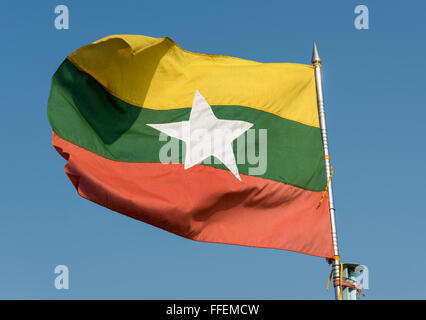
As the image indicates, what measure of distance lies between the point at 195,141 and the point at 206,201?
1.39 m

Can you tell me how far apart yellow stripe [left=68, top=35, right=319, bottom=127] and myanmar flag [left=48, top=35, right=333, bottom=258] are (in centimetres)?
2

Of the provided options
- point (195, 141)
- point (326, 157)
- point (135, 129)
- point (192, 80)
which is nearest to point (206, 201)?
point (195, 141)

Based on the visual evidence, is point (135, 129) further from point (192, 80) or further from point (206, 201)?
point (206, 201)

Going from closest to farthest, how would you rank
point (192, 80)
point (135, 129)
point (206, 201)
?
point (206, 201) → point (135, 129) → point (192, 80)

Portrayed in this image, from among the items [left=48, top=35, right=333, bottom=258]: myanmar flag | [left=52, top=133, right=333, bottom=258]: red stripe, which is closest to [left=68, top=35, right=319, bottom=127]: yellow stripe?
[left=48, top=35, right=333, bottom=258]: myanmar flag

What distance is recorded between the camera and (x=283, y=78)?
57.0 feet

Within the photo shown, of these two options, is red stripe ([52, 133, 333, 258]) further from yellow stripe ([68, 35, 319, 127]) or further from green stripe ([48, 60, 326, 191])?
yellow stripe ([68, 35, 319, 127])

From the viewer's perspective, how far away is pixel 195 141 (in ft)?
54.9

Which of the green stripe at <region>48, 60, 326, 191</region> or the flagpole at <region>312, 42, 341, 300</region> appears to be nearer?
the flagpole at <region>312, 42, 341, 300</region>

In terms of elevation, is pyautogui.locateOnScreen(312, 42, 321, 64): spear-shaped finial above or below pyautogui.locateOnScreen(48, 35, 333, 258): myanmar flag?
above

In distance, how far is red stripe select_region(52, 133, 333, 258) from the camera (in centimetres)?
1562

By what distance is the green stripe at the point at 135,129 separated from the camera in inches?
644
